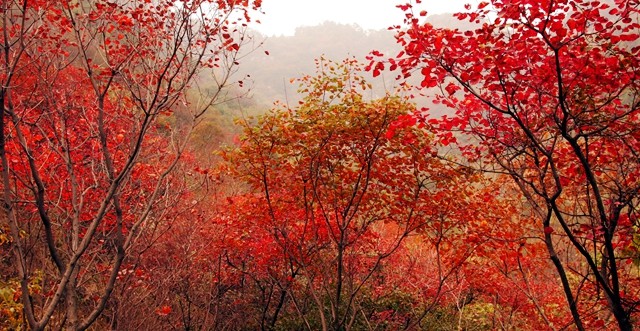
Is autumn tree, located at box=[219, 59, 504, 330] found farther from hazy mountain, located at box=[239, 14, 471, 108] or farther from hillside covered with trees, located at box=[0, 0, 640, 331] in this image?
hazy mountain, located at box=[239, 14, 471, 108]

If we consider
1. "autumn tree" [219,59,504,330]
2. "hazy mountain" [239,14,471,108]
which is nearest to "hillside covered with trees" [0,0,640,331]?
"autumn tree" [219,59,504,330]

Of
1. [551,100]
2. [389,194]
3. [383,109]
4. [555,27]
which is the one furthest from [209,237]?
[555,27]

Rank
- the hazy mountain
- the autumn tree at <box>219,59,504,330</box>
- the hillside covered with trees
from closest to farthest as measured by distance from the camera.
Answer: the hillside covered with trees
the autumn tree at <box>219,59,504,330</box>
the hazy mountain

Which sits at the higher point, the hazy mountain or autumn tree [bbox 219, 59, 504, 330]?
the hazy mountain

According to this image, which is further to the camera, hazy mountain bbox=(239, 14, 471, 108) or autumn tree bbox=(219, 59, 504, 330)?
hazy mountain bbox=(239, 14, 471, 108)

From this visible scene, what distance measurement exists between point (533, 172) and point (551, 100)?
1.33m

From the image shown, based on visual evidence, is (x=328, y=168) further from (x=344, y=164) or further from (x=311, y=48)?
(x=311, y=48)

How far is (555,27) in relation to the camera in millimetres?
2996

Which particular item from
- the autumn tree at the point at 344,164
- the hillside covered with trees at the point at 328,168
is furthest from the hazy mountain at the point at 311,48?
the autumn tree at the point at 344,164

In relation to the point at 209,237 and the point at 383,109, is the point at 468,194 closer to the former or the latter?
the point at 383,109

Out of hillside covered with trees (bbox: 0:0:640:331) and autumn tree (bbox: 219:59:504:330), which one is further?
autumn tree (bbox: 219:59:504:330)

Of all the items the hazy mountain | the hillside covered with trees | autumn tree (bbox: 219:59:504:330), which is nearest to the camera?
the hillside covered with trees

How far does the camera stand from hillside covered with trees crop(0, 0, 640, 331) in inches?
134

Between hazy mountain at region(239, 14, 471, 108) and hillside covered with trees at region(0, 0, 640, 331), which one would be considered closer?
hillside covered with trees at region(0, 0, 640, 331)
